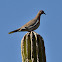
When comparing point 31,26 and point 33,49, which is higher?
point 31,26

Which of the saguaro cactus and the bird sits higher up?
the bird

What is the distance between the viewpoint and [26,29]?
7.12 m

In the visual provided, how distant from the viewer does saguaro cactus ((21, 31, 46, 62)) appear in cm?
621

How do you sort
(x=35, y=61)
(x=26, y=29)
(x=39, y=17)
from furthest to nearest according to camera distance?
(x=39, y=17) < (x=26, y=29) < (x=35, y=61)

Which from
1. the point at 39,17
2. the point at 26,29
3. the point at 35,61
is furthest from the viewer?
the point at 39,17

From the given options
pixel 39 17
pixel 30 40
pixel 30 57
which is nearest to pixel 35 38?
pixel 30 40

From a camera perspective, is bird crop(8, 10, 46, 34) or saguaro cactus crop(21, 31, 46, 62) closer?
saguaro cactus crop(21, 31, 46, 62)

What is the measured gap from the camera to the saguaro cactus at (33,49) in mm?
6209

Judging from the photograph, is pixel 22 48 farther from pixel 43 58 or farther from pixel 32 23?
pixel 32 23

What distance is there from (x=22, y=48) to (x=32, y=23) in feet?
3.87

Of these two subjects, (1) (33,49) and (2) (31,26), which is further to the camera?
(2) (31,26)

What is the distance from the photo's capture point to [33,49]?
625 cm

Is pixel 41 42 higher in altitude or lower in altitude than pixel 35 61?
higher

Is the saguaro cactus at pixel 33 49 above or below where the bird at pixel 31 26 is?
below
